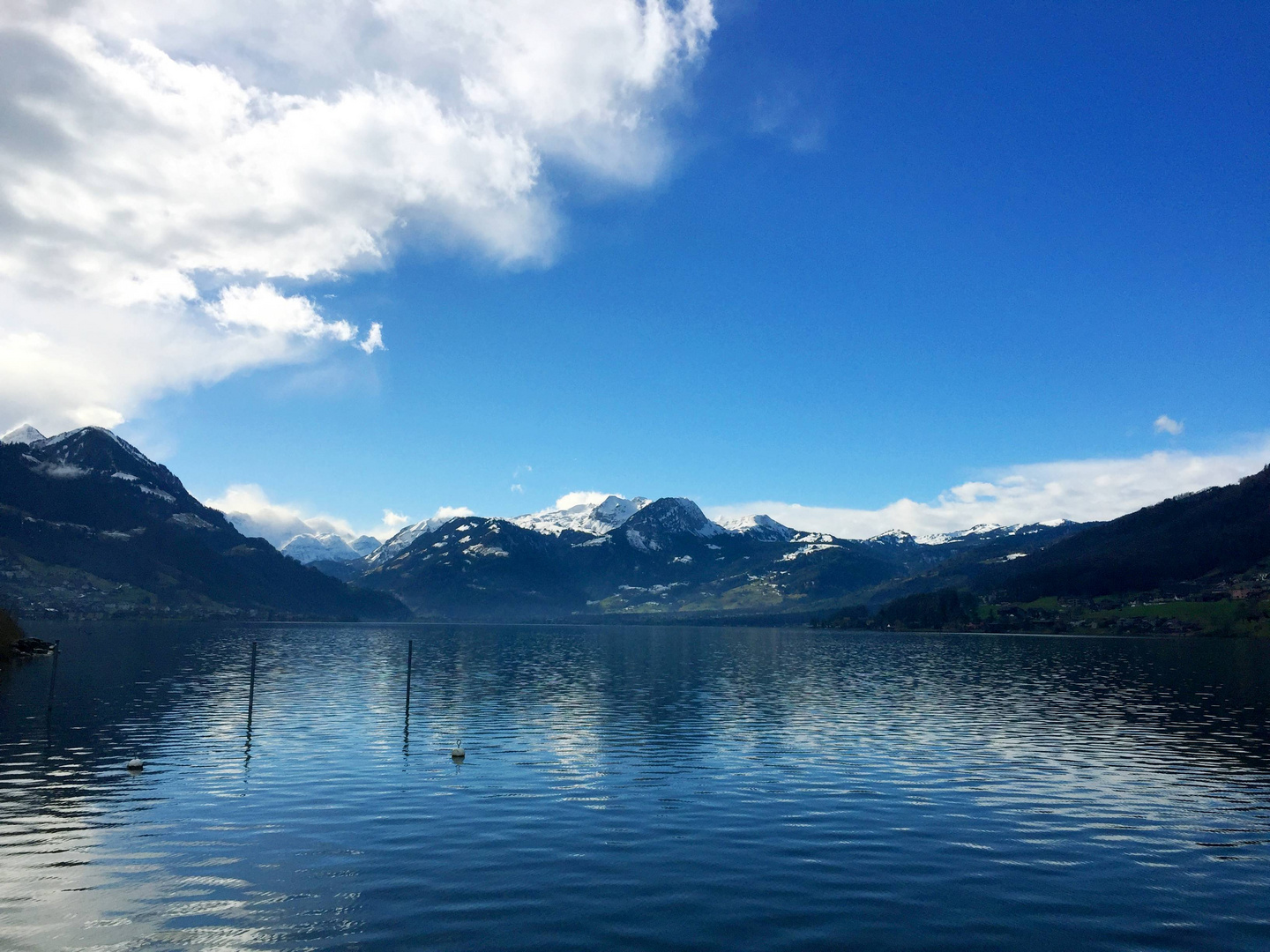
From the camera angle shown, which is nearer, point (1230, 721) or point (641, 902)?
point (641, 902)

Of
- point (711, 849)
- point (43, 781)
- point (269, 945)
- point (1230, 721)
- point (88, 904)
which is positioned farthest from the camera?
point (1230, 721)

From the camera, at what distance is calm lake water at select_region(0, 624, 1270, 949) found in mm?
25719

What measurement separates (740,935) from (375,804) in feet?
79.9

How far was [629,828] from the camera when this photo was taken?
3781 cm

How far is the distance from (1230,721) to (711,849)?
72.3 metres

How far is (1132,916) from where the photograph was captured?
27.1 metres

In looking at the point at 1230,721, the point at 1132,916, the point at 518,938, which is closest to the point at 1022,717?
the point at 1230,721

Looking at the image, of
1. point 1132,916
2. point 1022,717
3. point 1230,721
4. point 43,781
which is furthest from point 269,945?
point 1230,721

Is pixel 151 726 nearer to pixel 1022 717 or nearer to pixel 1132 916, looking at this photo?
pixel 1132 916

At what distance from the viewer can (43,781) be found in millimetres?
46188

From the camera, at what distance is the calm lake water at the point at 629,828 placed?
1013 inches

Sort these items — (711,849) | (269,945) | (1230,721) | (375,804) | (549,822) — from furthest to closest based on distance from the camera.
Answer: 1. (1230,721)
2. (375,804)
3. (549,822)
4. (711,849)
5. (269,945)

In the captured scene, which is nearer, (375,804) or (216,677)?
(375,804)

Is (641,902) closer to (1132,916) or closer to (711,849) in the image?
(711,849)
